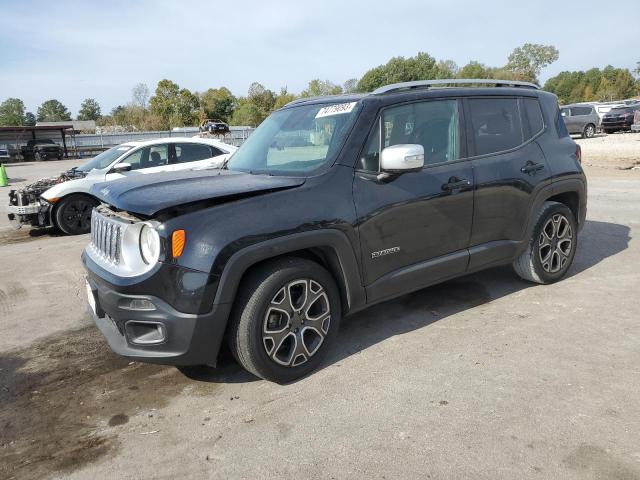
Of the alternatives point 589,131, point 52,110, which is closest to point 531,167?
point 589,131

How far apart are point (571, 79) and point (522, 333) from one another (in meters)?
115

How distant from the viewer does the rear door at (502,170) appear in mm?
4207

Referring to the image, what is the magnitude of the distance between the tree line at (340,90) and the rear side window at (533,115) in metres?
64.9

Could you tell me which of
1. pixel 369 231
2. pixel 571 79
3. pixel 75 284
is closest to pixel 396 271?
pixel 369 231

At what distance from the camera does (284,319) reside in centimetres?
324

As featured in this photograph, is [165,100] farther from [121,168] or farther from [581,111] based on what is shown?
[121,168]

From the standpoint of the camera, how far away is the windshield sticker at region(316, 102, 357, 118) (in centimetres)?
377

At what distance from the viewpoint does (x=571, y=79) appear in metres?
103

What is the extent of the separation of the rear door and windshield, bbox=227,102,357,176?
119cm

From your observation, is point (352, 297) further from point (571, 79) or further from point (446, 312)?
point (571, 79)

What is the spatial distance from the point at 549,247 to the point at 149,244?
12.2 feet

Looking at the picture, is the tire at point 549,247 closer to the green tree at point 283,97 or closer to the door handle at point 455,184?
the door handle at point 455,184

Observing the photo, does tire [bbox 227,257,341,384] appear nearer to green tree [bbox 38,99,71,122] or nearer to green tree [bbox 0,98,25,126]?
green tree [bbox 0,98,25,126]

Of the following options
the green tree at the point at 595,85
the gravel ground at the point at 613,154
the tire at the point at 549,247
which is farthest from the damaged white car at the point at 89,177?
the green tree at the point at 595,85
